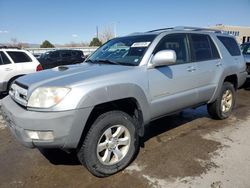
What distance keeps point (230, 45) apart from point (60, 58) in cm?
1312

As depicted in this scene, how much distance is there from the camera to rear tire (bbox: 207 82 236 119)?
511cm

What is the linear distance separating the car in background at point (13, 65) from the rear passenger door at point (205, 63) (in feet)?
17.8

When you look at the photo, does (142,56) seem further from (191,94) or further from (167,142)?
(167,142)

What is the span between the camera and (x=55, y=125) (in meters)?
2.71

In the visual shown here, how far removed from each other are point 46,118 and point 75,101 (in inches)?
13.7

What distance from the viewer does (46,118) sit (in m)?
2.70

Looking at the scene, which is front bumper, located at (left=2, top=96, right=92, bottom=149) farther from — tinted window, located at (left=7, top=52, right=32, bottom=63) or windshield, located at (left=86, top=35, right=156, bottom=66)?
tinted window, located at (left=7, top=52, right=32, bottom=63)

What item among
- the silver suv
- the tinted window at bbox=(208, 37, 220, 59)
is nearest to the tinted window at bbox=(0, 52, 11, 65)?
the silver suv

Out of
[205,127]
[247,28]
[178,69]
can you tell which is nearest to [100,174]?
[178,69]

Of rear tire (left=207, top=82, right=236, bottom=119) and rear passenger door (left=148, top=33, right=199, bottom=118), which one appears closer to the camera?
rear passenger door (left=148, top=33, right=199, bottom=118)

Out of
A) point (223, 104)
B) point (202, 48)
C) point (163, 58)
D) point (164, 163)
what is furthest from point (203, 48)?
point (164, 163)

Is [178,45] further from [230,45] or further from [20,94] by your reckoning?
[20,94]

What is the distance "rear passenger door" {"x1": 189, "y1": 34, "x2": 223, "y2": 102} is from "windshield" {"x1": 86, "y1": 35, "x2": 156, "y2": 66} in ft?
3.21

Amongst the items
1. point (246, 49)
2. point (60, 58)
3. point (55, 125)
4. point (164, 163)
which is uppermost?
point (246, 49)
